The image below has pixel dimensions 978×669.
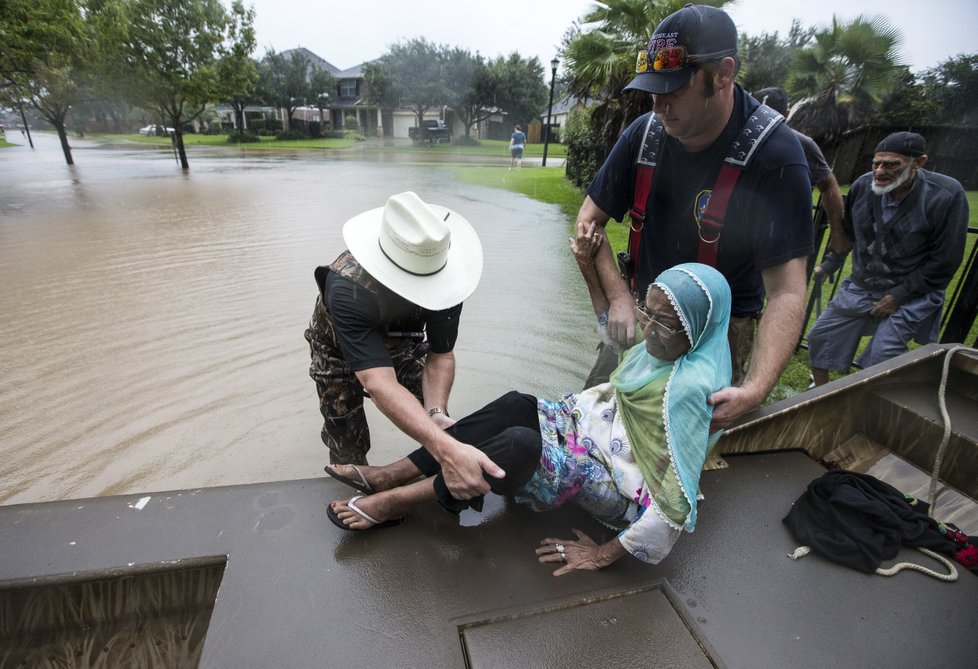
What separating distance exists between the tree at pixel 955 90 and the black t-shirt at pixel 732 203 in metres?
20.3

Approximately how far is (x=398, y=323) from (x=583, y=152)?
14036mm

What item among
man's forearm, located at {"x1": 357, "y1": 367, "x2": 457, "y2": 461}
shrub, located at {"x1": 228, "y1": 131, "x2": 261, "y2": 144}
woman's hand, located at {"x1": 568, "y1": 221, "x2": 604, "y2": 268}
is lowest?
shrub, located at {"x1": 228, "y1": 131, "x2": 261, "y2": 144}

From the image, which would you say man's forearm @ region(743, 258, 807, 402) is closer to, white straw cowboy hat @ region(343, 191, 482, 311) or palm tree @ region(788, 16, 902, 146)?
white straw cowboy hat @ region(343, 191, 482, 311)

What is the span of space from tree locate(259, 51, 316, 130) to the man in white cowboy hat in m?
50.5

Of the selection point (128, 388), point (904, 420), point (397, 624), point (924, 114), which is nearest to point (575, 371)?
point (904, 420)

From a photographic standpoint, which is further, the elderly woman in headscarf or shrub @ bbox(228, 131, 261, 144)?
shrub @ bbox(228, 131, 261, 144)

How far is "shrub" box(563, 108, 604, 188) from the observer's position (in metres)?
13.6

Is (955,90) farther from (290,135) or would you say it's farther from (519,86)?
(290,135)

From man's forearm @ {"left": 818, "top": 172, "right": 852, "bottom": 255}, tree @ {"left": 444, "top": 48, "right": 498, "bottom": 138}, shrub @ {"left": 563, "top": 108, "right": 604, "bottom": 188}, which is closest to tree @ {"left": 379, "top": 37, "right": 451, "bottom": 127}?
tree @ {"left": 444, "top": 48, "right": 498, "bottom": 138}

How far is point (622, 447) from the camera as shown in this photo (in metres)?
1.91

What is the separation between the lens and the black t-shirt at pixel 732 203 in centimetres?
199

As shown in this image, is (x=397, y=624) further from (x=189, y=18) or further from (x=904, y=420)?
(x=189, y=18)

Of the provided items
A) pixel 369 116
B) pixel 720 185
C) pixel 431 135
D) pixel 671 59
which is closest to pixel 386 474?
pixel 720 185

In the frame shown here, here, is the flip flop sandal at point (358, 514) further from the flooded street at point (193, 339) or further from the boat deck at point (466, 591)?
the flooded street at point (193, 339)
